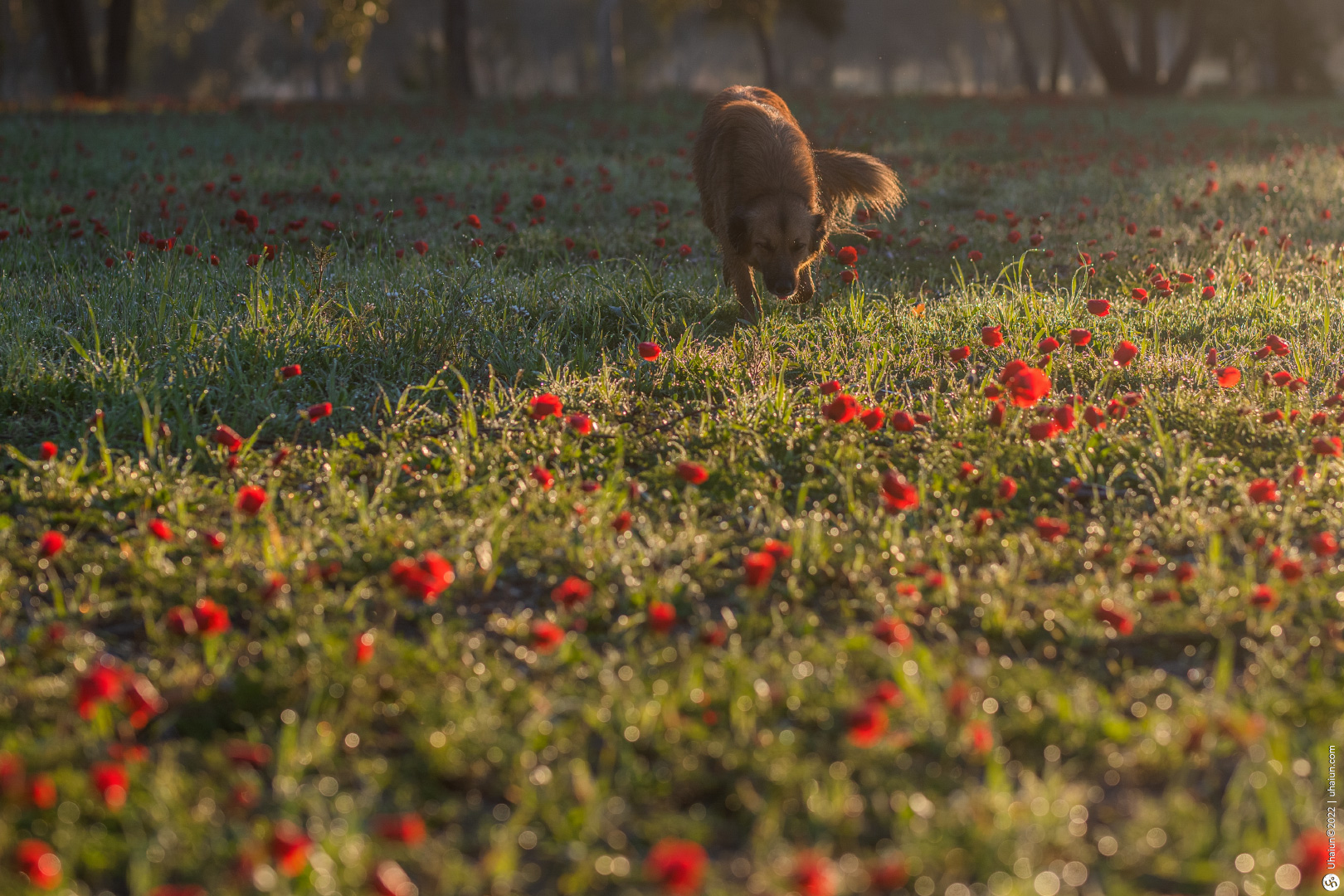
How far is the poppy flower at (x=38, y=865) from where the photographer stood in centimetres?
189

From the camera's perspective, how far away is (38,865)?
6.34 feet

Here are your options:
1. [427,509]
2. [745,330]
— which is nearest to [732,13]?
[745,330]

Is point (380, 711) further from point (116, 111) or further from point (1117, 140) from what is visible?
point (116, 111)

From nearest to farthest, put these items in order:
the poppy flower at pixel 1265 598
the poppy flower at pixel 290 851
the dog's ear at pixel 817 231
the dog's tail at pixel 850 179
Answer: the poppy flower at pixel 290 851
the poppy flower at pixel 1265 598
the dog's ear at pixel 817 231
the dog's tail at pixel 850 179

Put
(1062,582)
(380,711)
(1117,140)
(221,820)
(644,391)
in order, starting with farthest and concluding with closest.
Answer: (1117,140) → (644,391) → (1062,582) → (380,711) → (221,820)

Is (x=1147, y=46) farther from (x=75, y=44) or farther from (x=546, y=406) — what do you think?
(x=546, y=406)

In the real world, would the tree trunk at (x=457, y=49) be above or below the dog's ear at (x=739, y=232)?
above

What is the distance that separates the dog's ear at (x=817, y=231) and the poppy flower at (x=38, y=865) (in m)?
5.23

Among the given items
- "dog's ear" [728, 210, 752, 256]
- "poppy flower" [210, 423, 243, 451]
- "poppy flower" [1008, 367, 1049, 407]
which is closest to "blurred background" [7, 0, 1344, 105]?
"dog's ear" [728, 210, 752, 256]

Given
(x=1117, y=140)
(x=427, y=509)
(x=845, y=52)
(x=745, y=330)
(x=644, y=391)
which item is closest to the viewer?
(x=427, y=509)

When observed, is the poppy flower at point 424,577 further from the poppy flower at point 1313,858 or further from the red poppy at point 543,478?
the poppy flower at point 1313,858

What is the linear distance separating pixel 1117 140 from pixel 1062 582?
57.4 ft

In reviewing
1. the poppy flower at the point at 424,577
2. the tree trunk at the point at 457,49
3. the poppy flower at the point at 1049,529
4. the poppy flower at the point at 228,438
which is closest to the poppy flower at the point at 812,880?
the poppy flower at the point at 424,577

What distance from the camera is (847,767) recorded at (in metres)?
2.49
